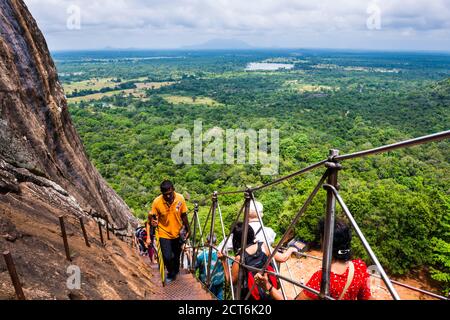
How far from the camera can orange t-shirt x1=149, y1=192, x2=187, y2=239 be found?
5.46 m

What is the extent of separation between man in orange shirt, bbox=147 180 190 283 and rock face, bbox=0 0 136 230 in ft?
5.54

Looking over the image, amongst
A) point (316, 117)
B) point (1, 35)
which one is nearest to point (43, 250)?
point (1, 35)

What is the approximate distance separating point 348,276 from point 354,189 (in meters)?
28.1

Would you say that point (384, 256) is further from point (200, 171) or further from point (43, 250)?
point (200, 171)

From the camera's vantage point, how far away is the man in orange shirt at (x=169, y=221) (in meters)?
5.46

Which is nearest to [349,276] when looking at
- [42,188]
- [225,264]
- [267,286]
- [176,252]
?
[267,286]

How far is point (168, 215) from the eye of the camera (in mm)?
5500

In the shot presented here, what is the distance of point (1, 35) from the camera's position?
6168 mm

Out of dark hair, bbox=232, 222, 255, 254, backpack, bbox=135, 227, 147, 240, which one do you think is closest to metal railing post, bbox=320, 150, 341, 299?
dark hair, bbox=232, 222, 255, 254

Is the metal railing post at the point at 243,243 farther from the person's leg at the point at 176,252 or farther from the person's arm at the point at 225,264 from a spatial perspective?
the person's leg at the point at 176,252

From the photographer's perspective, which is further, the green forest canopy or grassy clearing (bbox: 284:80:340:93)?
grassy clearing (bbox: 284:80:340:93)

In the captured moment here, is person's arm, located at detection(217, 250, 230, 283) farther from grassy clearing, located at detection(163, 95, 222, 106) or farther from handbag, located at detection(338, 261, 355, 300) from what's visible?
grassy clearing, located at detection(163, 95, 222, 106)

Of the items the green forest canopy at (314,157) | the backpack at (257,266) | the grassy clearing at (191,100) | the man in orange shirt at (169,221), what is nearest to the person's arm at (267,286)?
the backpack at (257,266)

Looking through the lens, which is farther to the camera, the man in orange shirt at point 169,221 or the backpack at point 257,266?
the man in orange shirt at point 169,221
